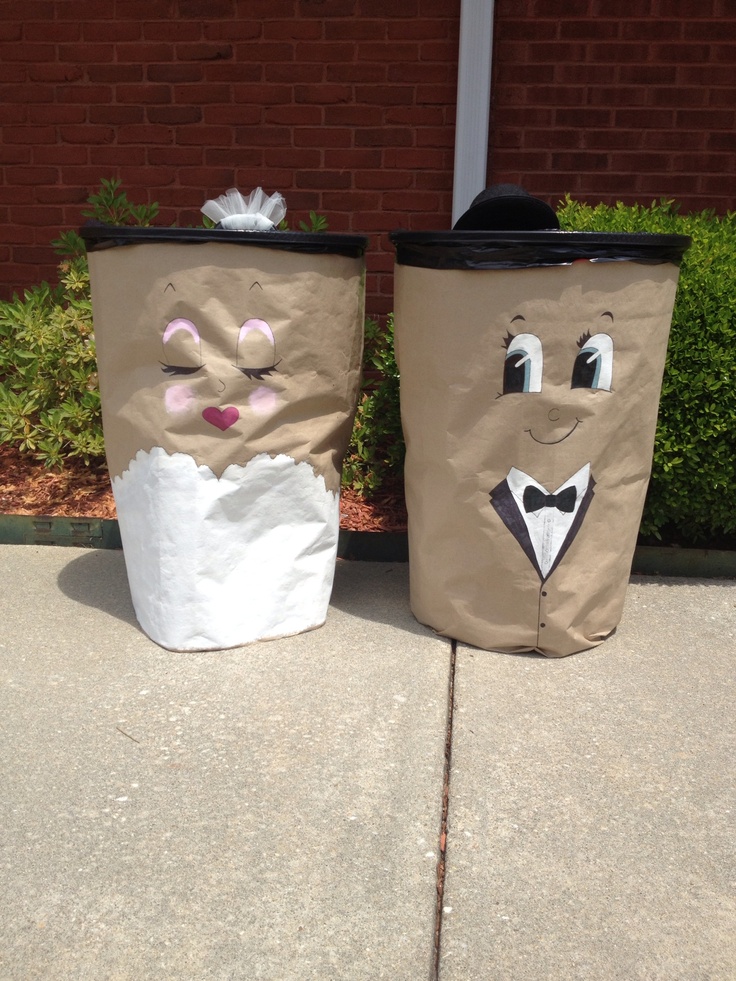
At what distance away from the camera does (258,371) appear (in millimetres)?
2602

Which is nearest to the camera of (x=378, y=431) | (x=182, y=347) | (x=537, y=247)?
(x=537, y=247)

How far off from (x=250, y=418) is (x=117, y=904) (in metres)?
1.30

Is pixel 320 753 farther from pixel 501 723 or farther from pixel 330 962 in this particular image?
pixel 330 962

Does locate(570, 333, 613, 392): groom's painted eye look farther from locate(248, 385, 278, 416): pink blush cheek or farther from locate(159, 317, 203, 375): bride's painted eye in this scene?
locate(159, 317, 203, 375): bride's painted eye

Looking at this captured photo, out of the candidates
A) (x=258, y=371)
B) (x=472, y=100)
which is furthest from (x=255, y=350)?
(x=472, y=100)

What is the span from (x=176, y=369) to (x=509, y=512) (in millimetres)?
1006

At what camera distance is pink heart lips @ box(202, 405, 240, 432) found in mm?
2613

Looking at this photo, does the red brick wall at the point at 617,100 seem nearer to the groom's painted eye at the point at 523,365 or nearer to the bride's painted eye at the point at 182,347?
the groom's painted eye at the point at 523,365

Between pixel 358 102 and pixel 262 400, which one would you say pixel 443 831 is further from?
pixel 358 102

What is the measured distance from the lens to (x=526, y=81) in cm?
443

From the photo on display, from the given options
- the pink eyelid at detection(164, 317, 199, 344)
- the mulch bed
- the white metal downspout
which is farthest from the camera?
the white metal downspout

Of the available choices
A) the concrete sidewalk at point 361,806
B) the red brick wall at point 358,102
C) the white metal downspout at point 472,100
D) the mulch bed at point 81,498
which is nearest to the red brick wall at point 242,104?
the red brick wall at point 358,102

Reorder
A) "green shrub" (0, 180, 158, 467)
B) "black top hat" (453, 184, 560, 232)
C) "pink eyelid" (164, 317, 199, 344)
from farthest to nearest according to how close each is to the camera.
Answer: "green shrub" (0, 180, 158, 467) → "black top hat" (453, 184, 560, 232) → "pink eyelid" (164, 317, 199, 344)

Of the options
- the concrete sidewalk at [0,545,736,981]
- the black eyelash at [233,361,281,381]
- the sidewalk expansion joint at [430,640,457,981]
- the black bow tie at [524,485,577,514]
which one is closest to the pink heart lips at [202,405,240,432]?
the black eyelash at [233,361,281,381]
